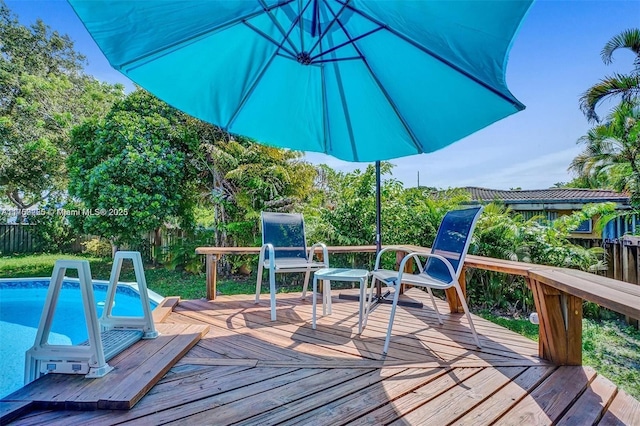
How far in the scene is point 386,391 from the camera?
69.7 inches

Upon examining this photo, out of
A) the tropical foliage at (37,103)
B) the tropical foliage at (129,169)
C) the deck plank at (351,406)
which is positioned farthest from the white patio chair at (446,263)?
the tropical foliage at (37,103)

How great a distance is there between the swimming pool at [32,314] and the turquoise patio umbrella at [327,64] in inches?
118

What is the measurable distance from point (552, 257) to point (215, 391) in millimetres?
4555

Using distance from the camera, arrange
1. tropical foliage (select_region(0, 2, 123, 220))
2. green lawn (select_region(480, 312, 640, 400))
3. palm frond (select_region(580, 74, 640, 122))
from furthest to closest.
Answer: tropical foliage (select_region(0, 2, 123, 220))
palm frond (select_region(580, 74, 640, 122))
green lawn (select_region(480, 312, 640, 400))

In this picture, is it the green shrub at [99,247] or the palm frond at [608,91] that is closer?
the palm frond at [608,91]

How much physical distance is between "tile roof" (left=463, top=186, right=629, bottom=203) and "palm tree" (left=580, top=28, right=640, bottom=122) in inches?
125

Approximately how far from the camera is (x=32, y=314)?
508 centimetres

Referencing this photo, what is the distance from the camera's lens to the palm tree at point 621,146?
7.00m

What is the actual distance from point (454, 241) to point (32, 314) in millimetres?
6367

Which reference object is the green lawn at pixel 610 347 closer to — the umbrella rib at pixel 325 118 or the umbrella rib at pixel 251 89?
the umbrella rib at pixel 325 118

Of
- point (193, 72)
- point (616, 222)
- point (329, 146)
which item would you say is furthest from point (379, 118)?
point (616, 222)

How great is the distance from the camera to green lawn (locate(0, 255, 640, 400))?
2799 mm

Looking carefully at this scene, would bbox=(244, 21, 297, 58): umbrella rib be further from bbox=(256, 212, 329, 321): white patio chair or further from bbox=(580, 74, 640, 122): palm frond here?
bbox=(580, 74, 640, 122): palm frond

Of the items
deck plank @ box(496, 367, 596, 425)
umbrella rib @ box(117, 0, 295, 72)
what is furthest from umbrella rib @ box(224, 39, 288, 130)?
deck plank @ box(496, 367, 596, 425)
